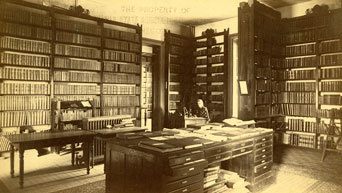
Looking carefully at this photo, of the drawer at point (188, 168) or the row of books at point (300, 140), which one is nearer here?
the drawer at point (188, 168)

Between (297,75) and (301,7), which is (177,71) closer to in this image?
(297,75)

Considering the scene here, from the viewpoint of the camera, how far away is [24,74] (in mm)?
4938

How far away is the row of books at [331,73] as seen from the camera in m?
5.24

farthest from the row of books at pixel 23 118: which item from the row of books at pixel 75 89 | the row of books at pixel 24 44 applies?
the row of books at pixel 24 44

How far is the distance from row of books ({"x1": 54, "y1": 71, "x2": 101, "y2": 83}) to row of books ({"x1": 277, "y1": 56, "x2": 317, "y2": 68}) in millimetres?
4316

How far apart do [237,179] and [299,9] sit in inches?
195

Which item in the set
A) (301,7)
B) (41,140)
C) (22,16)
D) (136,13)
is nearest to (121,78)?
(136,13)

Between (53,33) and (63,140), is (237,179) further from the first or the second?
(53,33)

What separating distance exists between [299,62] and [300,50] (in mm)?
271

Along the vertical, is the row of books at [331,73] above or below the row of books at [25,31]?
below

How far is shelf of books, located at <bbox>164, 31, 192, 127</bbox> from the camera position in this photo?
7.50m

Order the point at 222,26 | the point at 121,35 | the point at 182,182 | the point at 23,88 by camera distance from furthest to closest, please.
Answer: the point at 222,26 → the point at 121,35 → the point at 23,88 → the point at 182,182

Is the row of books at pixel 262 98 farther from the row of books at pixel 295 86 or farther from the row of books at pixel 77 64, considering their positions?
the row of books at pixel 77 64

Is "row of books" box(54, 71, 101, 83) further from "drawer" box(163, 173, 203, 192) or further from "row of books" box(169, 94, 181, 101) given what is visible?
"drawer" box(163, 173, 203, 192)
